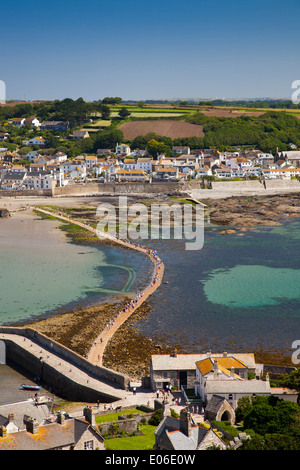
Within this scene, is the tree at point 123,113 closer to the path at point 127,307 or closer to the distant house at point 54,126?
the distant house at point 54,126

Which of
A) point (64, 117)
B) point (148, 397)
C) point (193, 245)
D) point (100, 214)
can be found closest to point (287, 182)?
point (100, 214)

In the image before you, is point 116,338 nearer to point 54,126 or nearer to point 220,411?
point 220,411

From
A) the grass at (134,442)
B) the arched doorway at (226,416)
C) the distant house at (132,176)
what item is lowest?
the arched doorway at (226,416)

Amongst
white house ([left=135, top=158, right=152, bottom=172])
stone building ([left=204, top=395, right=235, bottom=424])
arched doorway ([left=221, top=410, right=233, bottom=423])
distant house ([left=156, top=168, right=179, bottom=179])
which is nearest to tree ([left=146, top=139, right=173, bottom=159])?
white house ([left=135, top=158, right=152, bottom=172])

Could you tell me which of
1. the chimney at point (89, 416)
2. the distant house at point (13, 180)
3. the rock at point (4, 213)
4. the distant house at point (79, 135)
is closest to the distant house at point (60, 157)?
the distant house at point (79, 135)

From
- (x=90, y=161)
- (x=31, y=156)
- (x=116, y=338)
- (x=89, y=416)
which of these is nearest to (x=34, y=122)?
(x=31, y=156)

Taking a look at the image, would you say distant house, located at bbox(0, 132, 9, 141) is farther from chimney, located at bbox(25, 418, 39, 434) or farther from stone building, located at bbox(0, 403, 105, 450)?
chimney, located at bbox(25, 418, 39, 434)

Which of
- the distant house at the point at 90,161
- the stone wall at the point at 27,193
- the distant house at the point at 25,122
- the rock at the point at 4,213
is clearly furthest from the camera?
the distant house at the point at 25,122
